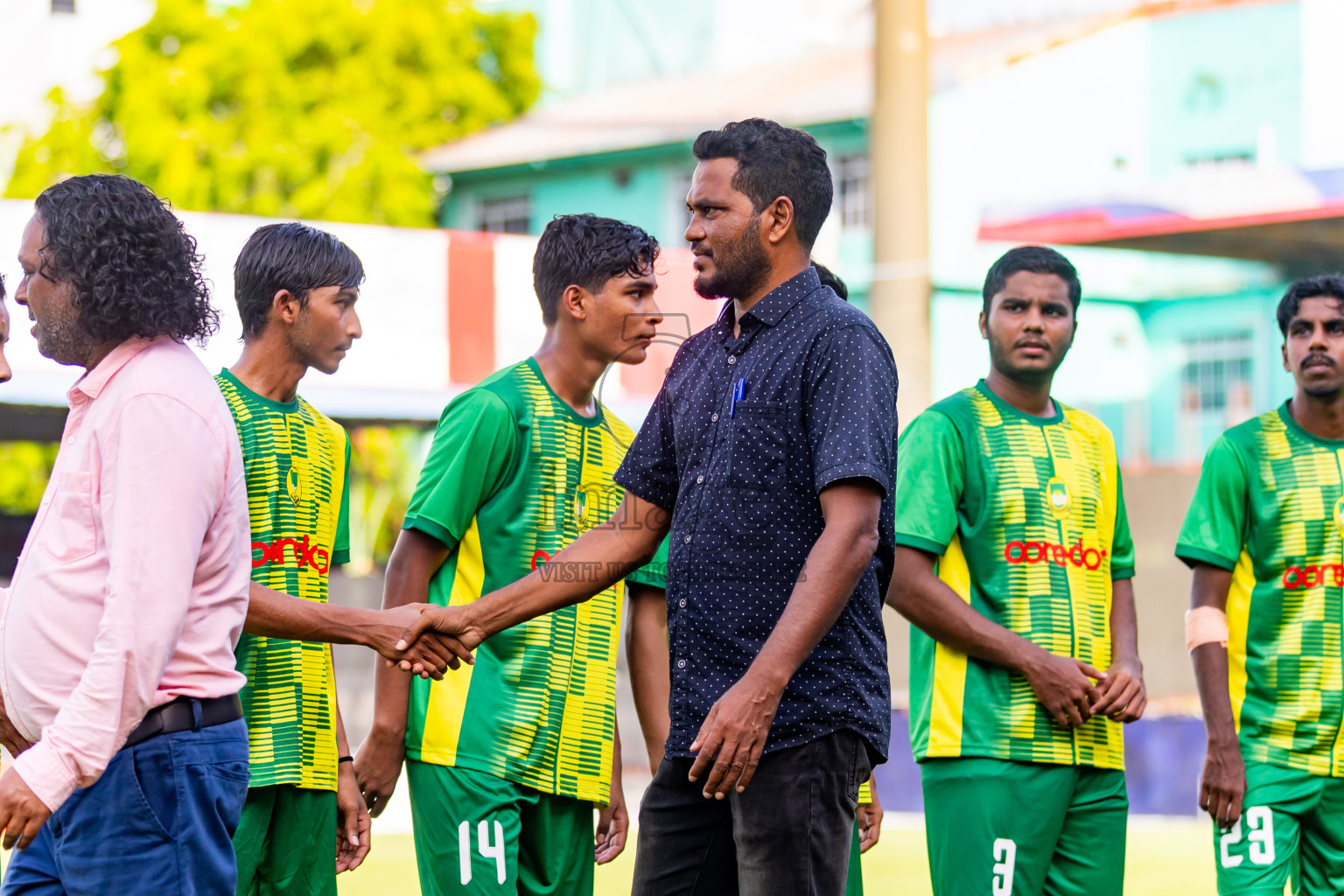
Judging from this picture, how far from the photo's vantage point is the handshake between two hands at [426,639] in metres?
4.20

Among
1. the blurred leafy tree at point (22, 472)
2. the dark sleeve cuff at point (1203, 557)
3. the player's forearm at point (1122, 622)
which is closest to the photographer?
the player's forearm at point (1122, 622)

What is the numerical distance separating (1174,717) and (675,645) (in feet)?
25.8

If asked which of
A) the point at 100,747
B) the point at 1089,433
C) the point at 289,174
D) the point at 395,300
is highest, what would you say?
the point at 289,174

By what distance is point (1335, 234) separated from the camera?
1648cm

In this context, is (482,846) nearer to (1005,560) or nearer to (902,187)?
(1005,560)

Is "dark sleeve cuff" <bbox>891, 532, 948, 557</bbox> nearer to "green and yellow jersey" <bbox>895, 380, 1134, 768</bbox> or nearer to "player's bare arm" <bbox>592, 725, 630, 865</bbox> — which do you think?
"green and yellow jersey" <bbox>895, 380, 1134, 768</bbox>

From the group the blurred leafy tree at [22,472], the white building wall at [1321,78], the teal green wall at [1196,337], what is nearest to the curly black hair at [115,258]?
the teal green wall at [1196,337]

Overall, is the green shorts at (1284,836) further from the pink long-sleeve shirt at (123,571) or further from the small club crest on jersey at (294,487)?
the pink long-sleeve shirt at (123,571)

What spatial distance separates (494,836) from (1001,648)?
4.93 feet

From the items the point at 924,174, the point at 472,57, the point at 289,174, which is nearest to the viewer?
the point at 924,174

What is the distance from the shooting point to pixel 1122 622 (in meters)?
5.05

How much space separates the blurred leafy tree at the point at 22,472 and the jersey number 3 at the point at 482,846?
2408cm

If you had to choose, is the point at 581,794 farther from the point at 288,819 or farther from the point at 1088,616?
the point at 1088,616

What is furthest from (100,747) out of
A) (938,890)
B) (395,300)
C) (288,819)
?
(395,300)
